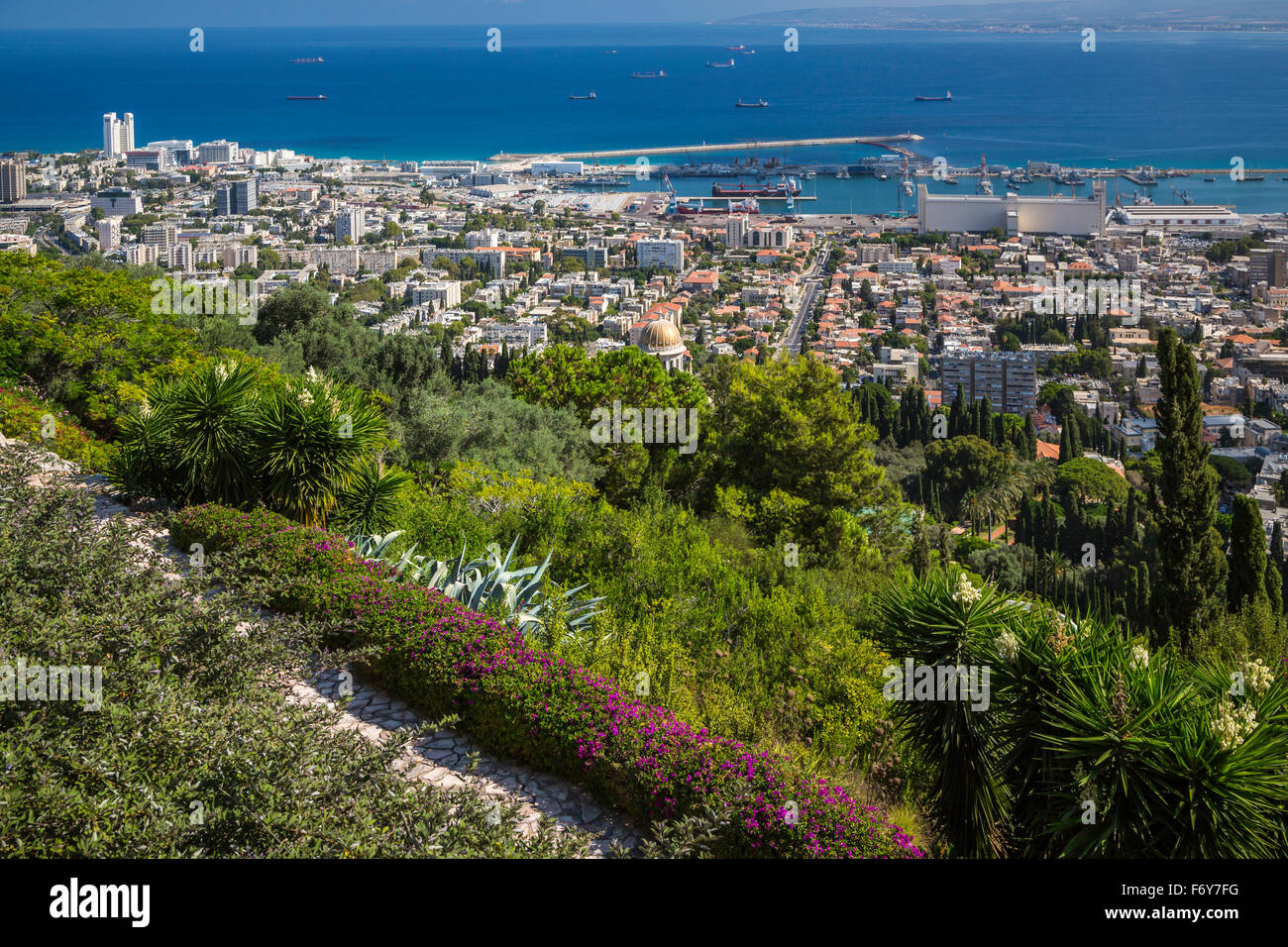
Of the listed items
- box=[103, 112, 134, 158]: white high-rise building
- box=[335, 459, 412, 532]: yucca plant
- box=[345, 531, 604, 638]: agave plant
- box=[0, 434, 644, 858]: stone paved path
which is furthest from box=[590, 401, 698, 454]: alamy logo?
box=[103, 112, 134, 158]: white high-rise building

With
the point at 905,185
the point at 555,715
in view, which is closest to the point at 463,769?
the point at 555,715

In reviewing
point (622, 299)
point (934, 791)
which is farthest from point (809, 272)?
point (934, 791)

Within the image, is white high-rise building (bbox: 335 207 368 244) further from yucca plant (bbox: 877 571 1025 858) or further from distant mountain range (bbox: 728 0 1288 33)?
distant mountain range (bbox: 728 0 1288 33)

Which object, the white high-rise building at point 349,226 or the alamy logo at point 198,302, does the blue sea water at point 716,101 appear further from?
the alamy logo at point 198,302

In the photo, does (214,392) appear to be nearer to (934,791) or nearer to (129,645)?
(129,645)

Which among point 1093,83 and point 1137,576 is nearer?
point 1137,576

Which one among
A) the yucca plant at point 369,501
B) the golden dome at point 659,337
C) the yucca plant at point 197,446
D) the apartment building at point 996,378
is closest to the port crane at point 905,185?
the apartment building at point 996,378
